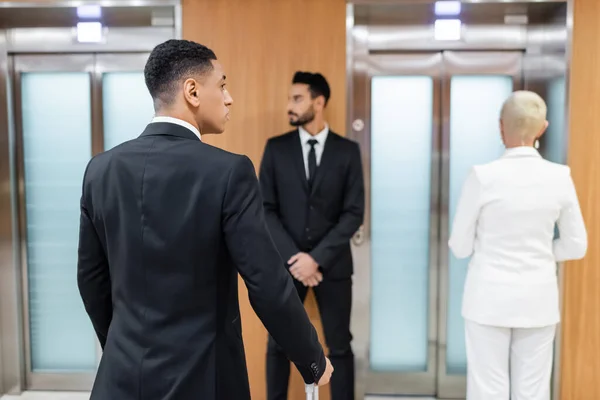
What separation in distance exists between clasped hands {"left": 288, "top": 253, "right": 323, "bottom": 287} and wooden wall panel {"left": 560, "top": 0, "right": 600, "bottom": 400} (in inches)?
59.3

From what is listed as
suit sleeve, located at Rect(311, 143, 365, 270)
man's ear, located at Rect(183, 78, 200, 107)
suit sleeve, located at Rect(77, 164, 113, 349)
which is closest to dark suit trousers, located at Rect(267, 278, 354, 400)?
suit sleeve, located at Rect(311, 143, 365, 270)

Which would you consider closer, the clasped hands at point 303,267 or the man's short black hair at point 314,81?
the clasped hands at point 303,267

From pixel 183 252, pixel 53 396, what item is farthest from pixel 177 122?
pixel 53 396

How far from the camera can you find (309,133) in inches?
135

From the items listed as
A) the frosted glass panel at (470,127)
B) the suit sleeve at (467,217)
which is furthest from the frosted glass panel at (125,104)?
the suit sleeve at (467,217)

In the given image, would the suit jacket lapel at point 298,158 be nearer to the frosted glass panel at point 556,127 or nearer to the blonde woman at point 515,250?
the blonde woman at point 515,250

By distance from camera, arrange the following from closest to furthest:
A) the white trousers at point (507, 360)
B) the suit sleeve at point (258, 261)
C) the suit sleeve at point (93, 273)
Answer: the suit sleeve at point (258, 261) < the suit sleeve at point (93, 273) < the white trousers at point (507, 360)

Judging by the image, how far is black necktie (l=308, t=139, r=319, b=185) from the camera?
333cm

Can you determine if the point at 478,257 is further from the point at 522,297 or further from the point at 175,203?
the point at 175,203

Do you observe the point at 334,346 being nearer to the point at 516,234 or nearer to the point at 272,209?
the point at 272,209

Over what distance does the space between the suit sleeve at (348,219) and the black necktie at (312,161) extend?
0.19 m

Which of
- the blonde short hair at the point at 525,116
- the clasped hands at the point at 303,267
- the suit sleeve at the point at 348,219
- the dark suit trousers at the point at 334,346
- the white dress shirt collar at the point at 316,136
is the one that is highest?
the blonde short hair at the point at 525,116

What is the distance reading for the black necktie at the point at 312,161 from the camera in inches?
131

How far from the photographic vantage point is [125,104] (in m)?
3.99
